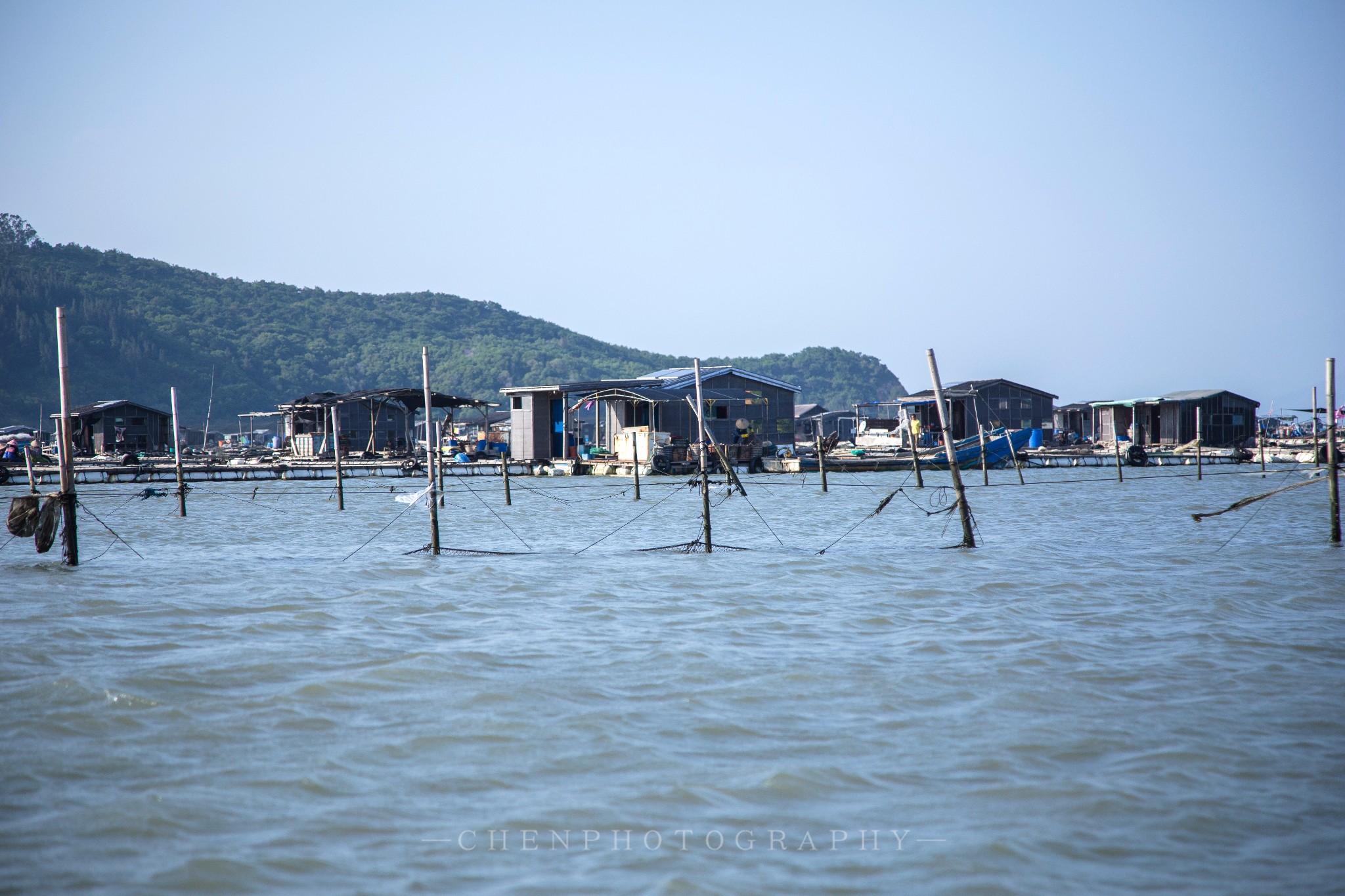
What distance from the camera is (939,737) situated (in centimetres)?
639

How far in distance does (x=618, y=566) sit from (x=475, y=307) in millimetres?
160161

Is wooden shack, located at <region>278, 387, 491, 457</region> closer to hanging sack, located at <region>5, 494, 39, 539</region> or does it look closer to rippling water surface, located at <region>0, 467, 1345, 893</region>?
hanging sack, located at <region>5, 494, 39, 539</region>

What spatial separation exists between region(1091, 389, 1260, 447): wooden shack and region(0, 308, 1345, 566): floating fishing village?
0.09 meters

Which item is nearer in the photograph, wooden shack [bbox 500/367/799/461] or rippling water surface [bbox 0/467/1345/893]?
rippling water surface [bbox 0/467/1345/893]

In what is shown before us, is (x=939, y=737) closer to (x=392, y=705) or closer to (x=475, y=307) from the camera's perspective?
(x=392, y=705)

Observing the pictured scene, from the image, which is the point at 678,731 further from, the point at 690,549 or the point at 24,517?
the point at 24,517

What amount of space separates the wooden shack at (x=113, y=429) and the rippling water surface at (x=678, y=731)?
39.7m

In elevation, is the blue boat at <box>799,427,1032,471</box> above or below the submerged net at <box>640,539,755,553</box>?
above

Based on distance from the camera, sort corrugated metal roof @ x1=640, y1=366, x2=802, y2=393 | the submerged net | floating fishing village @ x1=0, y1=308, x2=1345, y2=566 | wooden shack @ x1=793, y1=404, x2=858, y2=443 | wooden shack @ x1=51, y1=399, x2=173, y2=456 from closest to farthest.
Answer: the submerged net, floating fishing village @ x1=0, y1=308, x2=1345, y2=566, corrugated metal roof @ x1=640, y1=366, x2=802, y2=393, wooden shack @ x1=51, y1=399, x2=173, y2=456, wooden shack @ x1=793, y1=404, x2=858, y2=443

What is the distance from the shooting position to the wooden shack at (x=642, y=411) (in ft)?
145

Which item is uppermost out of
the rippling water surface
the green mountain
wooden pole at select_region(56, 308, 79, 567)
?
the green mountain

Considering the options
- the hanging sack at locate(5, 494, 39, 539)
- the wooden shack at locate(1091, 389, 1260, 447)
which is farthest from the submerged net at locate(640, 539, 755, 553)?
the wooden shack at locate(1091, 389, 1260, 447)

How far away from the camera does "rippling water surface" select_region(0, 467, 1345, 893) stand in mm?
4707

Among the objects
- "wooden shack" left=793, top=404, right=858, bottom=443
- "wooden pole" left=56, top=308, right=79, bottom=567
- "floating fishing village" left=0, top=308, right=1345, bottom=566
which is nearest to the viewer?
"wooden pole" left=56, top=308, right=79, bottom=567
